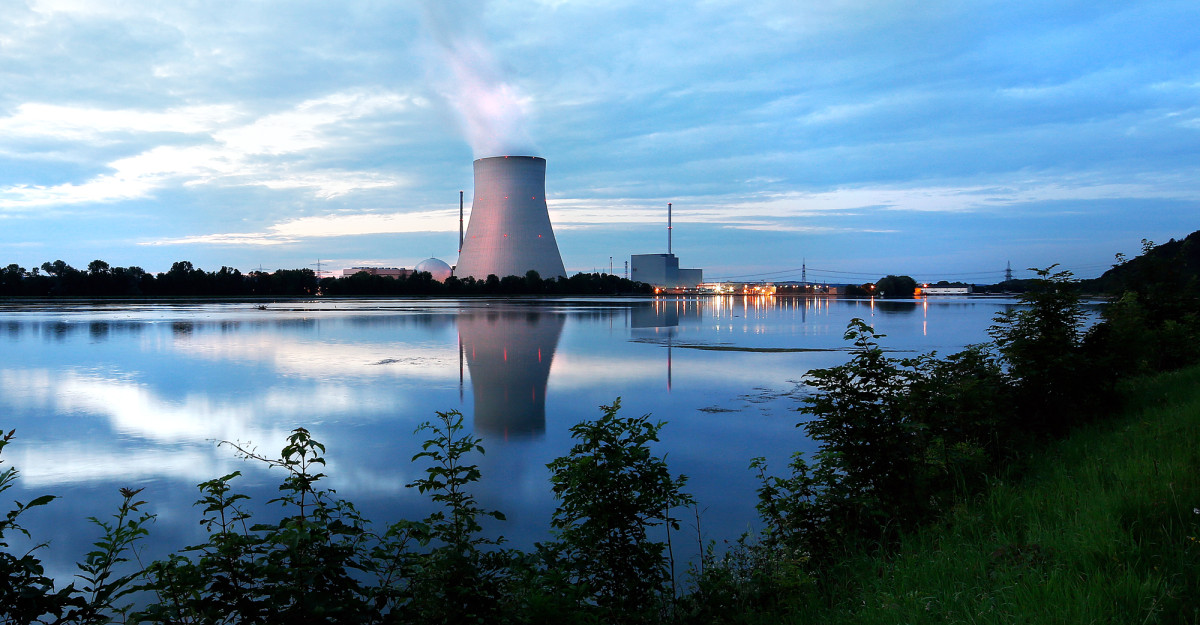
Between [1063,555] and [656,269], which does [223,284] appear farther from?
[1063,555]

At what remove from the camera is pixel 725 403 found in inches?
351

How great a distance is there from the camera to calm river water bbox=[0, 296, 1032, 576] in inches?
202

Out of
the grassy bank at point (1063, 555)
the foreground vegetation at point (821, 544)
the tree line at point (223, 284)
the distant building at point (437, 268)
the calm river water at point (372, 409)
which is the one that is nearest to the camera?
the grassy bank at point (1063, 555)

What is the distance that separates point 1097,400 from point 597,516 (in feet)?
15.6

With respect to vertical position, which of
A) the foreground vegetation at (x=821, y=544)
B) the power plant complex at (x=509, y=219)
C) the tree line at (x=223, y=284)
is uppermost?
the power plant complex at (x=509, y=219)

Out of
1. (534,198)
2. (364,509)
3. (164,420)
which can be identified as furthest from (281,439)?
(534,198)

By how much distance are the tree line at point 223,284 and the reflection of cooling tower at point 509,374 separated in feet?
133

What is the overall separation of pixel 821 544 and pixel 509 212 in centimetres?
4476

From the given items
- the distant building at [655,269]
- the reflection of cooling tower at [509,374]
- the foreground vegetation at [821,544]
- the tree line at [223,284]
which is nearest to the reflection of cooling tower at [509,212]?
the tree line at [223,284]

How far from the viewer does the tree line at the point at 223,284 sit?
61.0 m

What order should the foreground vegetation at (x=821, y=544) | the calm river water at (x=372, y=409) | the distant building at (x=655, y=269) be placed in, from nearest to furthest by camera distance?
the foreground vegetation at (x=821, y=544), the calm river water at (x=372, y=409), the distant building at (x=655, y=269)

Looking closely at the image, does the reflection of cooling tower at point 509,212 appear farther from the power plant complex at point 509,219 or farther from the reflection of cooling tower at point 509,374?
the reflection of cooling tower at point 509,374

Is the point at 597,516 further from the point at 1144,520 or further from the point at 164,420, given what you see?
the point at 164,420

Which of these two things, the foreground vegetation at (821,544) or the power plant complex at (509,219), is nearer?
the foreground vegetation at (821,544)
